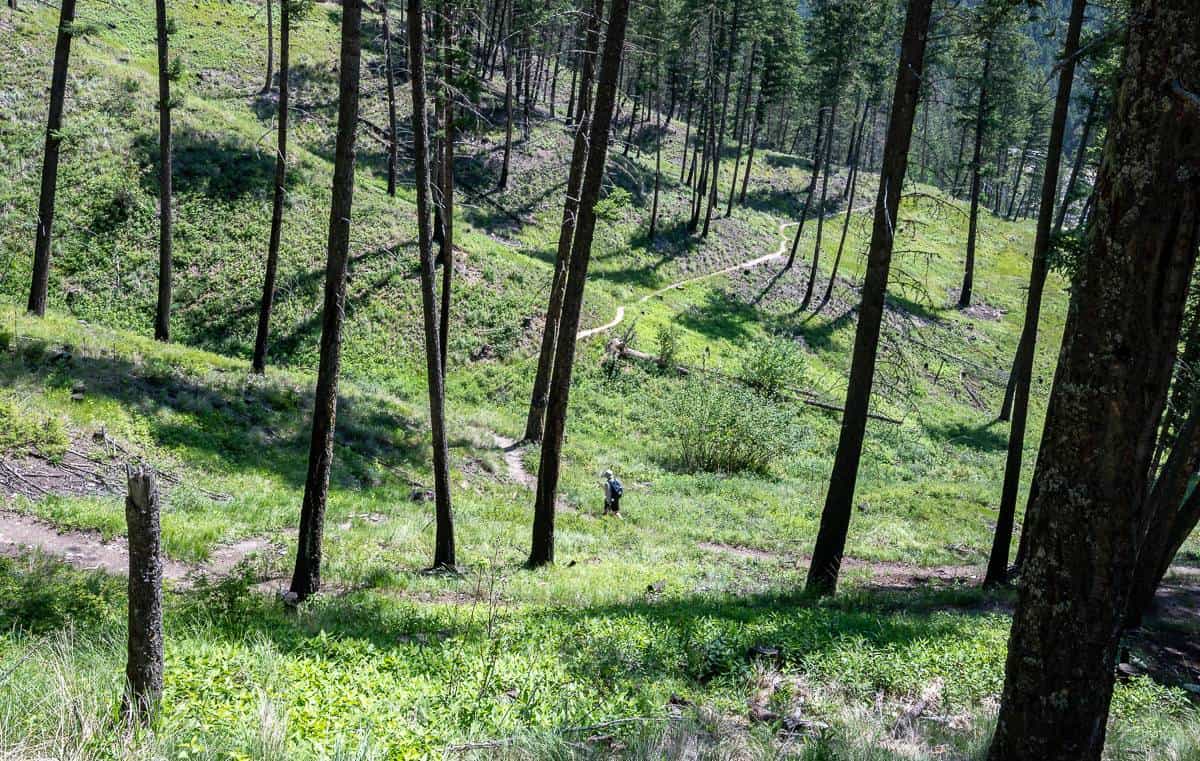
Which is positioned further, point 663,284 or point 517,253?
point 663,284

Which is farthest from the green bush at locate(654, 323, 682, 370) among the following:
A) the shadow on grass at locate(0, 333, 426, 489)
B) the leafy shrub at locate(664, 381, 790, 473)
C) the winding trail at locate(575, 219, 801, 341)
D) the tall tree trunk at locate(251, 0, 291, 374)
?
the tall tree trunk at locate(251, 0, 291, 374)

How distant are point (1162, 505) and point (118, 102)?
117 ft

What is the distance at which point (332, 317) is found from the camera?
8.88 m

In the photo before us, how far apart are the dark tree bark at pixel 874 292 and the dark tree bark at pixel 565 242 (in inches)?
200

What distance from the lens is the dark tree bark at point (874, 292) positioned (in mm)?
9461

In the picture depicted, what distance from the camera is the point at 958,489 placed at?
23156 millimetres

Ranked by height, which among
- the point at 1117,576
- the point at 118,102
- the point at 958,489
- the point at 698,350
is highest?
the point at 118,102

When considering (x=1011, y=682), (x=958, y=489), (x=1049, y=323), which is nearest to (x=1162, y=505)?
(x=1011, y=682)

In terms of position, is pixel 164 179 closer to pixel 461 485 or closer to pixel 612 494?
pixel 461 485

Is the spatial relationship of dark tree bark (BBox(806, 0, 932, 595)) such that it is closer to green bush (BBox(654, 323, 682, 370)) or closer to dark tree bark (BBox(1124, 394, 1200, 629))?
dark tree bark (BBox(1124, 394, 1200, 629))

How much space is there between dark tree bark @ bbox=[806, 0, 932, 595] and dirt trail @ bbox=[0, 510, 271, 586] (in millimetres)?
8414

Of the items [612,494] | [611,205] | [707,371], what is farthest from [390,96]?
[611,205]

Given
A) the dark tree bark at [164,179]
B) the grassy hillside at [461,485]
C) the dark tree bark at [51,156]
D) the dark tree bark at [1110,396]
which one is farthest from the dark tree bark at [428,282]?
the dark tree bark at [164,179]

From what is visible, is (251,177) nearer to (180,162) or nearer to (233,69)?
(180,162)
